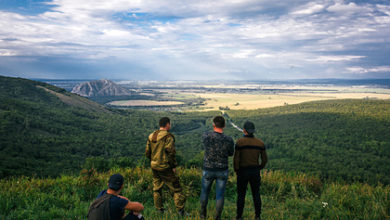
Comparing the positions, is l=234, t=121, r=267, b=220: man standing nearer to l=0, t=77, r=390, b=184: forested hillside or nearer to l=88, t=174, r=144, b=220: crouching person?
l=88, t=174, r=144, b=220: crouching person

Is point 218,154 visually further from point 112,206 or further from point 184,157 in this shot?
point 184,157

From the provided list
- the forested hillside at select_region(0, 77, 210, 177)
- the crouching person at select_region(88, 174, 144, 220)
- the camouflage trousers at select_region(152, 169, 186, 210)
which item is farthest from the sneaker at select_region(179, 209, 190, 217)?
the forested hillside at select_region(0, 77, 210, 177)

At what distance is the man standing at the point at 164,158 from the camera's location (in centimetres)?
737

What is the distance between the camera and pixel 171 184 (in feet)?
24.8

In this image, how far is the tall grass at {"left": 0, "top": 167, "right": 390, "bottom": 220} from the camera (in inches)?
298

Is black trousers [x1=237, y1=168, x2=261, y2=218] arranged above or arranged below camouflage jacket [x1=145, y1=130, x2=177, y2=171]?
below

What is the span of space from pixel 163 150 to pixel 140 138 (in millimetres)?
74215

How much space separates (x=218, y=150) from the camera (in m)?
7.09

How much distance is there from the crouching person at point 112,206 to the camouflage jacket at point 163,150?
244 cm

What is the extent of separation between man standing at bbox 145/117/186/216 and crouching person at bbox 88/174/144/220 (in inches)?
96.4

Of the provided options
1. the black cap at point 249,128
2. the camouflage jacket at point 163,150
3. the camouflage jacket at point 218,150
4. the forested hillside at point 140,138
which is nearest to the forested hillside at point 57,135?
the forested hillside at point 140,138

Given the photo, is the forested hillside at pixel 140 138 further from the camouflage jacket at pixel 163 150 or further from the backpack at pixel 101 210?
the backpack at pixel 101 210

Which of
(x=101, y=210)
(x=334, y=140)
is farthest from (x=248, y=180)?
(x=334, y=140)

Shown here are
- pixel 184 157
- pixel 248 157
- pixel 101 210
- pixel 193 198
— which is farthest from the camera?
pixel 184 157
